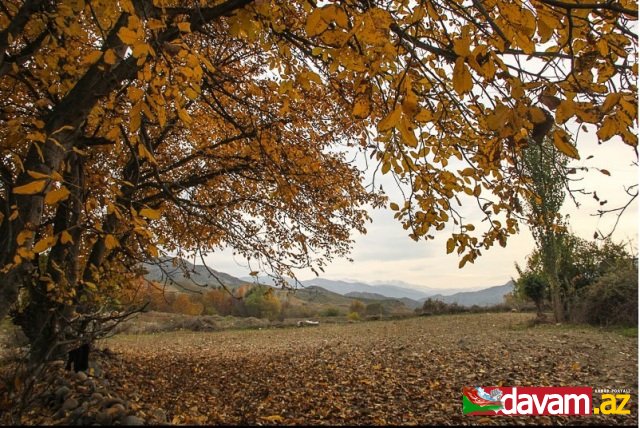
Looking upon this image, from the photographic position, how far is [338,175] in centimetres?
612

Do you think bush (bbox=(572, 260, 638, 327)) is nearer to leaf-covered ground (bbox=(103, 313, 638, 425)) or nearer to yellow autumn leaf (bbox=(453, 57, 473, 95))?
leaf-covered ground (bbox=(103, 313, 638, 425))

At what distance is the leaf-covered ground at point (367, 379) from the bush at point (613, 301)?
11.2 ft

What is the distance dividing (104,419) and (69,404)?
787 mm

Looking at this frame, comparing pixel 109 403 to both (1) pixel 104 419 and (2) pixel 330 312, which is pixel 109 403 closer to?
(1) pixel 104 419

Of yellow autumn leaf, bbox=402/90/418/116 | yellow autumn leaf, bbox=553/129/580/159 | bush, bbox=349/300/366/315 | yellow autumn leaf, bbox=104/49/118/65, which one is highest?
yellow autumn leaf, bbox=104/49/118/65

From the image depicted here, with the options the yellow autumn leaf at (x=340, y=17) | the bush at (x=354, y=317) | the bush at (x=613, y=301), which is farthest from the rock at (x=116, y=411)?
the bush at (x=354, y=317)

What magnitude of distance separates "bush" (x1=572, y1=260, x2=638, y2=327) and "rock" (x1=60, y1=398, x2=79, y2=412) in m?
12.8

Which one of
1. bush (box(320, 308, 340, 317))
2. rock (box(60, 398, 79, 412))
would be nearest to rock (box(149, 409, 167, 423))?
rock (box(60, 398, 79, 412))

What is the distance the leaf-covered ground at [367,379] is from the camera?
4125 millimetres

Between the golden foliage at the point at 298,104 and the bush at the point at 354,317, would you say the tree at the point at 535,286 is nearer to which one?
the bush at the point at 354,317

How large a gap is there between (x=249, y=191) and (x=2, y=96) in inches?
145

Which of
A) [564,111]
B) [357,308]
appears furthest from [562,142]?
[357,308]

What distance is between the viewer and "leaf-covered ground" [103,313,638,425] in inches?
162

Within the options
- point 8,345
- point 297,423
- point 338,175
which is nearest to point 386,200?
point 338,175
